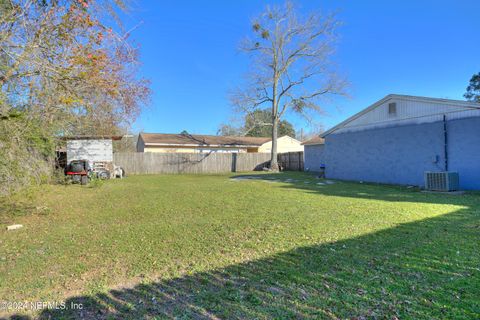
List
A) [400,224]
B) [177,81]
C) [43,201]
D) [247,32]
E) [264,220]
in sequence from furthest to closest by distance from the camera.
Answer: [247,32]
[177,81]
[43,201]
[264,220]
[400,224]

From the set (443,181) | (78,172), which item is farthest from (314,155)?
(78,172)

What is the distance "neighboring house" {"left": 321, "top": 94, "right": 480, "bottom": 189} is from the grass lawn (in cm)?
504

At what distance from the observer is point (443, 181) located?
955 centimetres

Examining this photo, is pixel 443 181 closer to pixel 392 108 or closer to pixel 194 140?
pixel 392 108

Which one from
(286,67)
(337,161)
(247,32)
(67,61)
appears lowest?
(337,161)

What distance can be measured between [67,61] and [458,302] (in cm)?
573

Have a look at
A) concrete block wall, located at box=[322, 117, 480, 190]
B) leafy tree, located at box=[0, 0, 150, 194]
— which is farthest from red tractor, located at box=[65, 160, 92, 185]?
concrete block wall, located at box=[322, 117, 480, 190]

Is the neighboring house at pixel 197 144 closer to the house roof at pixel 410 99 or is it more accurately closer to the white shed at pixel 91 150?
the white shed at pixel 91 150

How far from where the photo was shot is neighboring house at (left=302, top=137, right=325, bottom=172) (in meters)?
22.4

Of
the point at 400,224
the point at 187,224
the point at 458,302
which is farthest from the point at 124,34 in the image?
the point at 400,224

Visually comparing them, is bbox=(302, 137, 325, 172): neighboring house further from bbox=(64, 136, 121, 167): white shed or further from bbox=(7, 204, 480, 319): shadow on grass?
bbox=(7, 204, 480, 319): shadow on grass

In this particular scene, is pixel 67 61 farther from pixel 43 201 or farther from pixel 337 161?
pixel 337 161

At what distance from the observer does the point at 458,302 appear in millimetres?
2430

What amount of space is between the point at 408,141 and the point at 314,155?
11.3 m
